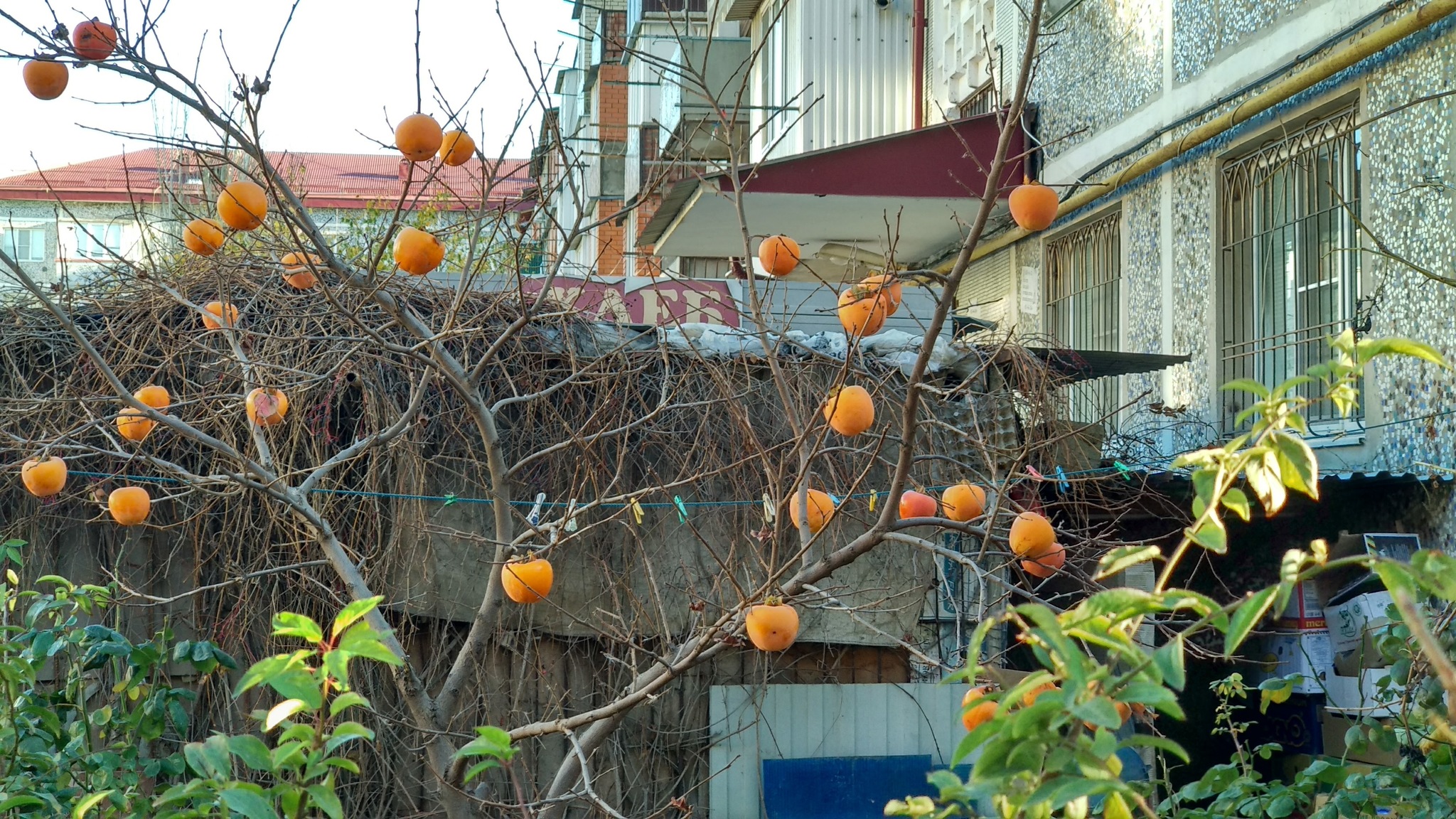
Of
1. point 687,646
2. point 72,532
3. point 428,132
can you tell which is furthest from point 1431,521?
point 72,532

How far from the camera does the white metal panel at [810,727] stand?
5742 millimetres

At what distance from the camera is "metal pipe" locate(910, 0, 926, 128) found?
1063cm

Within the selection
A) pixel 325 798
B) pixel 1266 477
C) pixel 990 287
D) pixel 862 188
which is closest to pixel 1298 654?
pixel 862 188

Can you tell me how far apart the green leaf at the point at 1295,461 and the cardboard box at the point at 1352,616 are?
4.94m

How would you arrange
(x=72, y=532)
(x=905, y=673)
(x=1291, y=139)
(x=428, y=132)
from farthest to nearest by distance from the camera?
1. (x=1291, y=139)
2. (x=905, y=673)
3. (x=72, y=532)
4. (x=428, y=132)

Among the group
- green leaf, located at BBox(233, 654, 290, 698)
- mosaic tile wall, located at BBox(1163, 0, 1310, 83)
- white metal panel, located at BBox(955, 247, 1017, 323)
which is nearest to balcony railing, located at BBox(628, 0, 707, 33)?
white metal panel, located at BBox(955, 247, 1017, 323)

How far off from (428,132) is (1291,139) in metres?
5.15

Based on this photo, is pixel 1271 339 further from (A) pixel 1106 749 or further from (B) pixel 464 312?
(A) pixel 1106 749

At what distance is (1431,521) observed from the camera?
19.0ft

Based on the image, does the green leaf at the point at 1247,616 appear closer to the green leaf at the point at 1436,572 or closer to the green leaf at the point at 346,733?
the green leaf at the point at 1436,572

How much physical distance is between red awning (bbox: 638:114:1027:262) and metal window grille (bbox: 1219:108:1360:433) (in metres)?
1.48

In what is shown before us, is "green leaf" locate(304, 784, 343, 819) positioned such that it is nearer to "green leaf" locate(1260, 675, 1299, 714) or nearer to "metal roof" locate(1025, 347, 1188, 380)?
"green leaf" locate(1260, 675, 1299, 714)

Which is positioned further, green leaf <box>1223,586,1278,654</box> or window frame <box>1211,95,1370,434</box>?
window frame <box>1211,95,1370,434</box>

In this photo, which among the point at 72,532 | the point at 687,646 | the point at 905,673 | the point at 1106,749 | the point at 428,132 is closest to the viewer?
the point at 1106,749
